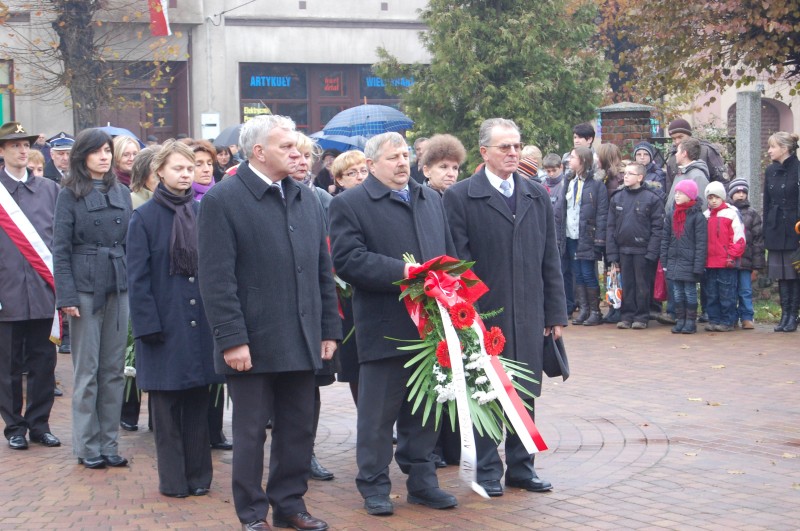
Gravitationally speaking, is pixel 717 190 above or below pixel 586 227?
above

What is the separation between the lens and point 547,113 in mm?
21688

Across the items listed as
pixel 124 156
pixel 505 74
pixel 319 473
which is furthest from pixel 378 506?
pixel 505 74

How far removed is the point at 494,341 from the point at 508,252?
0.66m

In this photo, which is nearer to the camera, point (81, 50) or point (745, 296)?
point (745, 296)

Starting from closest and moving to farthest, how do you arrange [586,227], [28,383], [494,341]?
[494,341] → [28,383] → [586,227]

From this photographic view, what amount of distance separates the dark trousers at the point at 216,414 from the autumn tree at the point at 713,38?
394 inches

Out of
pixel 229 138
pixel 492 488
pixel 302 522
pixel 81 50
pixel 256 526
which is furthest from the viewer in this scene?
pixel 81 50

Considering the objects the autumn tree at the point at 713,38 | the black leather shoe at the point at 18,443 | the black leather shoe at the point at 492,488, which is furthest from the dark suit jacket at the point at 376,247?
the autumn tree at the point at 713,38

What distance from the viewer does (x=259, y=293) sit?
6039 mm

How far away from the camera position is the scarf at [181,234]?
23.3ft

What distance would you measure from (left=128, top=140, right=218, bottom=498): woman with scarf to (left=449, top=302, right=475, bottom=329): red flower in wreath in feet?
4.99

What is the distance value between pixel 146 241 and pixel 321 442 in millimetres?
2189

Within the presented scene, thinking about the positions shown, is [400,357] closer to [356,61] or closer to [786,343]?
[786,343]

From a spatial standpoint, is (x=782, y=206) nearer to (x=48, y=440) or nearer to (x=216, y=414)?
(x=216, y=414)
